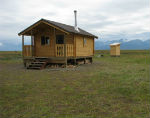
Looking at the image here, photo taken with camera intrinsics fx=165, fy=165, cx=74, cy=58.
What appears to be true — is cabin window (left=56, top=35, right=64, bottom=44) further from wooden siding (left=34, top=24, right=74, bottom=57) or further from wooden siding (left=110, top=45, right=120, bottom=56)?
wooden siding (left=110, top=45, right=120, bottom=56)

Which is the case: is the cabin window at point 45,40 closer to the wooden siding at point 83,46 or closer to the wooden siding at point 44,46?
the wooden siding at point 44,46

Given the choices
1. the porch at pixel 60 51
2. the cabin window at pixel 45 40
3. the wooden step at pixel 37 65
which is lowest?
the wooden step at pixel 37 65

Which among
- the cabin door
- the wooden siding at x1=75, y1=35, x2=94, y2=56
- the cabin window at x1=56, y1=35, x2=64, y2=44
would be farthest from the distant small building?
the cabin door

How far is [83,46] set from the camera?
17.9 metres

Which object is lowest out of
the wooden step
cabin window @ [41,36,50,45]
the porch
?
the wooden step

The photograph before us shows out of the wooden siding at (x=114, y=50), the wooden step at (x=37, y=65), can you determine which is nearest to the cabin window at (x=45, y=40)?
the wooden step at (x=37, y=65)

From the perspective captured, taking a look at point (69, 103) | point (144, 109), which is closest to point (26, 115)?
point (69, 103)

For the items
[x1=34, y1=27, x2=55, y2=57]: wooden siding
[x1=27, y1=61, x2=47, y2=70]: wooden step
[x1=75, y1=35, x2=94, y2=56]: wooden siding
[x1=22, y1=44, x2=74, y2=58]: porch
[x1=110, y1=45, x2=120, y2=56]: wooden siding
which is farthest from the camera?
[x1=110, y1=45, x2=120, y2=56]: wooden siding

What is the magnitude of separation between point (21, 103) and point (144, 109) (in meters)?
3.45

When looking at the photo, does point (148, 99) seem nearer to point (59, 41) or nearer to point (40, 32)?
point (59, 41)

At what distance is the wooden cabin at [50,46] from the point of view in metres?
14.7

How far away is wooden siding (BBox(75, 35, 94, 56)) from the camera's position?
16.6 m

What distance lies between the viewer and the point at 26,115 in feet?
13.2

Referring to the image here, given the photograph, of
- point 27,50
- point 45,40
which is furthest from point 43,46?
point 27,50
